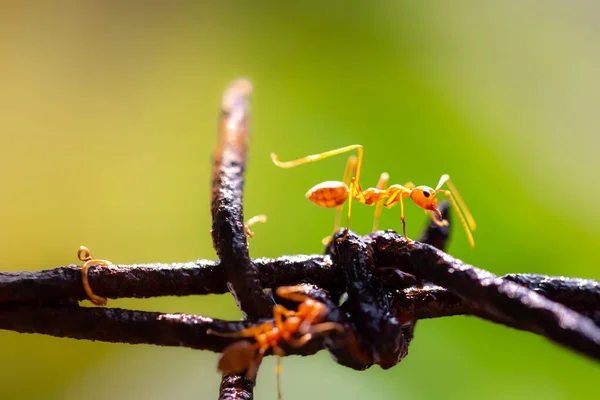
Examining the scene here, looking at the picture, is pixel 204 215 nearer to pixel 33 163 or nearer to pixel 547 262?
pixel 33 163

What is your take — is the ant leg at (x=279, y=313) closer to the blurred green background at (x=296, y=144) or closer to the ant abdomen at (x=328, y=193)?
the ant abdomen at (x=328, y=193)

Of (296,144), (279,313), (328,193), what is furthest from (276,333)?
(296,144)

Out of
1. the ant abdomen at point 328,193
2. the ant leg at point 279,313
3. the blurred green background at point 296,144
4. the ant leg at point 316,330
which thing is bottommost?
the ant leg at point 316,330

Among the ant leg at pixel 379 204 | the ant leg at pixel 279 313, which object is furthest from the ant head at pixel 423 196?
the ant leg at pixel 279 313

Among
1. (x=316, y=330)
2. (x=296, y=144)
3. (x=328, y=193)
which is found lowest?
(x=316, y=330)

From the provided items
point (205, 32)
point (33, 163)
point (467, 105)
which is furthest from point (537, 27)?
point (33, 163)

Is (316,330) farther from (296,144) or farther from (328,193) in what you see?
(296,144)
